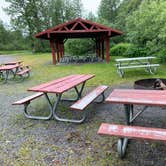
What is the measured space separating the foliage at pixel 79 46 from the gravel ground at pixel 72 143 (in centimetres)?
1586

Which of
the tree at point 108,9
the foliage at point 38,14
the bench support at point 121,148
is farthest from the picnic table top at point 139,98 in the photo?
the tree at point 108,9

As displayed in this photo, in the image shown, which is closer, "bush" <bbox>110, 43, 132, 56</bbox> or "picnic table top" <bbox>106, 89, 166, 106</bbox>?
"picnic table top" <bbox>106, 89, 166, 106</bbox>

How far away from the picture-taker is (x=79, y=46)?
19.9 metres

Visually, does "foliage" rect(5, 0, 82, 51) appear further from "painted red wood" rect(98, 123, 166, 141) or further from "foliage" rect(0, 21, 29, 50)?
"painted red wood" rect(98, 123, 166, 141)

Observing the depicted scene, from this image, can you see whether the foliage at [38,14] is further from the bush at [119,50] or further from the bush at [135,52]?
the bush at [135,52]

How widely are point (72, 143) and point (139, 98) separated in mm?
1152

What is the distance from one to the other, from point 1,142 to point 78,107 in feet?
4.33

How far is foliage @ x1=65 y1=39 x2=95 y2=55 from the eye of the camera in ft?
65.0

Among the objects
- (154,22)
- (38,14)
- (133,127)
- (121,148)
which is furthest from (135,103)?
(38,14)

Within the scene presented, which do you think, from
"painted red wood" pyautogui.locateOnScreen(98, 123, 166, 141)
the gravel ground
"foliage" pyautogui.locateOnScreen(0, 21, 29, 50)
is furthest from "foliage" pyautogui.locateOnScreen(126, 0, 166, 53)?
"foliage" pyautogui.locateOnScreen(0, 21, 29, 50)

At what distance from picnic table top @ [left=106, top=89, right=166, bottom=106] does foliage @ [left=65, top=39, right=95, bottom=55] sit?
16.9m

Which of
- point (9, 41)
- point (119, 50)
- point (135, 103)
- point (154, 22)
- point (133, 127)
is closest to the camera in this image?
point (133, 127)

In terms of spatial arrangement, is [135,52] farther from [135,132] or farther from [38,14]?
[38,14]

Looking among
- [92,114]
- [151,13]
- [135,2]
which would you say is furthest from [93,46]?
[92,114]
